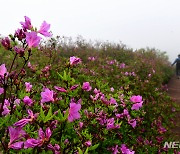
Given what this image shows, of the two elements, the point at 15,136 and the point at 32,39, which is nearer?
the point at 15,136

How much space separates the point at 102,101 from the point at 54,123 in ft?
3.84

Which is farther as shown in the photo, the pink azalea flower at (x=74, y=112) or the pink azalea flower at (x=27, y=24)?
the pink azalea flower at (x=27, y=24)

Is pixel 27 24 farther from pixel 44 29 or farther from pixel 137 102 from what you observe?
pixel 137 102

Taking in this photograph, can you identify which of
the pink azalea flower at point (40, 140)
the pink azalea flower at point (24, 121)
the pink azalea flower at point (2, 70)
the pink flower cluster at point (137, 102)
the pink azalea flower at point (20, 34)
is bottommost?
the pink azalea flower at point (40, 140)

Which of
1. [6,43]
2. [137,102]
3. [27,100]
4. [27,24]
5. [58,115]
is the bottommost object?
[58,115]

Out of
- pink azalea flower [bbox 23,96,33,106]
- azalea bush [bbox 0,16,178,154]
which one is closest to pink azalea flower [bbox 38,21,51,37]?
azalea bush [bbox 0,16,178,154]

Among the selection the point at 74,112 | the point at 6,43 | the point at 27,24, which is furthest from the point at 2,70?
the point at 74,112

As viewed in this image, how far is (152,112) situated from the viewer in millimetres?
6199

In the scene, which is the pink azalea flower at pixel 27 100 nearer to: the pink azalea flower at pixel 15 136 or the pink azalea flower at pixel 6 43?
the pink azalea flower at pixel 6 43

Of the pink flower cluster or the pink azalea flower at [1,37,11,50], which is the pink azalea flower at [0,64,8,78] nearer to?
the pink azalea flower at [1,37,11,50]

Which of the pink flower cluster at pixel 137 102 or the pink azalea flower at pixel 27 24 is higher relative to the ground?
the pink azalea flower at pixel 27 24

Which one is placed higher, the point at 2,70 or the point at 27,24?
the point at 27,24

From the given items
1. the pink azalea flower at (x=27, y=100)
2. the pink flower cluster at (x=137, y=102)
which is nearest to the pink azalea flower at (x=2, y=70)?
the pink azalea flower at (x=27, y=100)

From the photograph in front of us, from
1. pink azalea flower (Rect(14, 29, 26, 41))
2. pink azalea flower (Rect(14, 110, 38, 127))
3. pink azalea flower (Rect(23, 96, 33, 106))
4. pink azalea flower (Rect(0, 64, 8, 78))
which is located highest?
pink azalea flower (Rect(14, 29, 26, 41))
